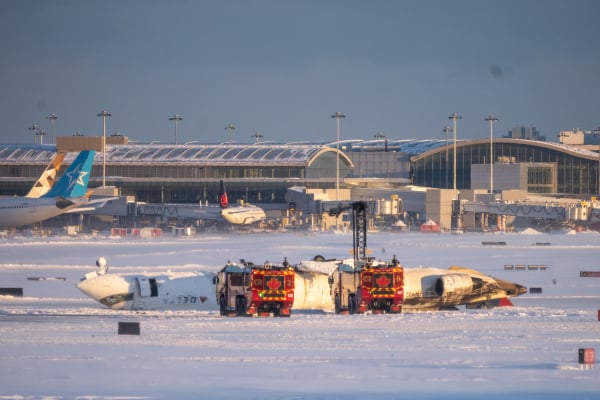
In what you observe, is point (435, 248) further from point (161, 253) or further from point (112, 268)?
point (112, 268)

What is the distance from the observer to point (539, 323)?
54500 mm

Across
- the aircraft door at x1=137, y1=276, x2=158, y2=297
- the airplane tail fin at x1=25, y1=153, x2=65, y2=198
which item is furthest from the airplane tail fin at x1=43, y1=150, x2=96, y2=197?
the aircraft door at x1=137, y1=276, x2=158, y2=297

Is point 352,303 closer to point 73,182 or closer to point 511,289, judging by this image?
point 511,289

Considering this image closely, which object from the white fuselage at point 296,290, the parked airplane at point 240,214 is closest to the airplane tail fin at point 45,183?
the parked airplane at point 240,214

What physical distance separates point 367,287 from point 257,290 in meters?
5.52

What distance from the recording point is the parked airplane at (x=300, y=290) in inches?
2504

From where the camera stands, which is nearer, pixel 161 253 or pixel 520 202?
pixel 161 253

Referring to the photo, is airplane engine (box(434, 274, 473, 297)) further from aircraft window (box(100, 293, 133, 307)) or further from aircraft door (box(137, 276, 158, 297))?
aircraft window (box(100, 293, 133, 307))

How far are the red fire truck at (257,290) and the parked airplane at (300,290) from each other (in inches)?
150

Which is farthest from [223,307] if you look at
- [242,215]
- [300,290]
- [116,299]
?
[242,215]

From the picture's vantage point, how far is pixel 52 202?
143125 mm

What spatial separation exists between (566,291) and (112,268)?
3469 cm

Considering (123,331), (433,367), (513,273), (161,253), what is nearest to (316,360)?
(433,367)

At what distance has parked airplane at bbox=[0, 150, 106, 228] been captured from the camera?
143m
